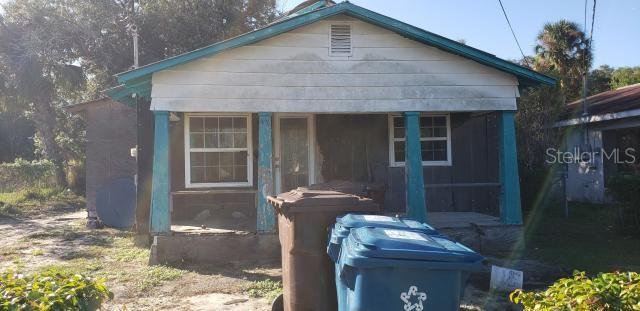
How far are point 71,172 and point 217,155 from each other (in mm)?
16438

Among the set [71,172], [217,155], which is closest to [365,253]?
[217,155]

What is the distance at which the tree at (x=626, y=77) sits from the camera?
35769mm

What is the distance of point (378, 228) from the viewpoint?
4.49 m

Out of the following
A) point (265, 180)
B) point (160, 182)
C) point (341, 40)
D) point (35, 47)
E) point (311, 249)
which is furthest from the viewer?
point (35, 47)

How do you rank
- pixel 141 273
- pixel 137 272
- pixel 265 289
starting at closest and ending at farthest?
pixel 265 289
pixel 141 273
pixel 137 272

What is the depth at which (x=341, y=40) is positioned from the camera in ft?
30.7

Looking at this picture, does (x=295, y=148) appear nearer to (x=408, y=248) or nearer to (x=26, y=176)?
(x=408, y=248)

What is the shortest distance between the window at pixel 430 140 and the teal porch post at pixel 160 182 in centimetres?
485

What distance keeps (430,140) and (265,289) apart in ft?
18.8

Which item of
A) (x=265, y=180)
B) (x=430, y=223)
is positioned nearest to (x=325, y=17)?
(x=265, y=180)

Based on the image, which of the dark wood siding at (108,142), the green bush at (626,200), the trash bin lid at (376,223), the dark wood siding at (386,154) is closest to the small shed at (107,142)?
the dark wood siding at (108,142)

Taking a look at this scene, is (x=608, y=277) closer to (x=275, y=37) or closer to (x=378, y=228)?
(x=378, y=228)

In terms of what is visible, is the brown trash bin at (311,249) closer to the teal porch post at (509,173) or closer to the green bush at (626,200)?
the teal porch post at (509,173)

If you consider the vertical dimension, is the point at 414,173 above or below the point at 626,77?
below
